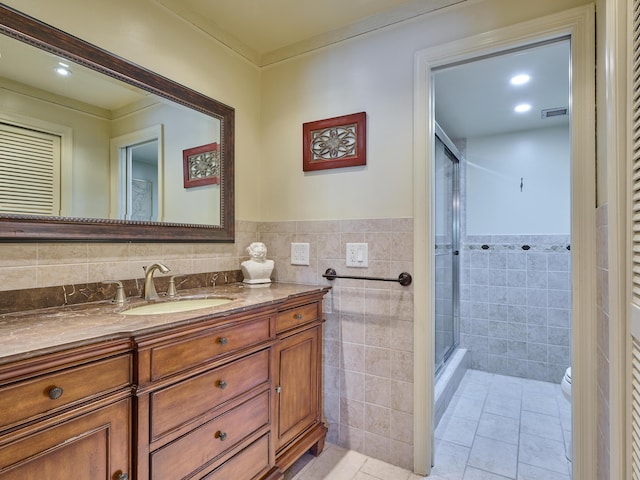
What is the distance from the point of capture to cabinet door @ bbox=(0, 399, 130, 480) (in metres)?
0.76

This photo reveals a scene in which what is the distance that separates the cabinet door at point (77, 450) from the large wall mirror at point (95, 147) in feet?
2.32

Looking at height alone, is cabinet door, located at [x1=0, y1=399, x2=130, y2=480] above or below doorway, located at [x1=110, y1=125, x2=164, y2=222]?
below

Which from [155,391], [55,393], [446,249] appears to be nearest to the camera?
[55,393]

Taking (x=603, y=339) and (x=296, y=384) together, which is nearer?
(x=603, y=339)

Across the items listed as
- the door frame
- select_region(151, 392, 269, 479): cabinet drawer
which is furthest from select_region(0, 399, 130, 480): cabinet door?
the door frame

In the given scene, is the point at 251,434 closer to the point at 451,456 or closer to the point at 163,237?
the point at 163,237

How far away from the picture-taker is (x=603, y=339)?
124cm

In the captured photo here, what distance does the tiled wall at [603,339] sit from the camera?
1174mm

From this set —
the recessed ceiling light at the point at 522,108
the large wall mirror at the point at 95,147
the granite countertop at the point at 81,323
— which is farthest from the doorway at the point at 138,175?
the recessed ceiling light at the point at 522,108

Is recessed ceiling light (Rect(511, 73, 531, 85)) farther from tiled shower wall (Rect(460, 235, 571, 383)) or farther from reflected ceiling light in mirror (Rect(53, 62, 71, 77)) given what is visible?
reflected ceiling light in mirror (Rect(53, 62, 71, 77))

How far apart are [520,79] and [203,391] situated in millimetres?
2600

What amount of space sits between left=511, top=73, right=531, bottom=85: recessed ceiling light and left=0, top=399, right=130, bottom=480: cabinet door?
271 centimetres

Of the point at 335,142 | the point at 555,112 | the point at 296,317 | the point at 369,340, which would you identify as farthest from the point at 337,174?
the point at 555,112

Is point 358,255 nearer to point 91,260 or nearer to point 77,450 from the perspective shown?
point 91,260
